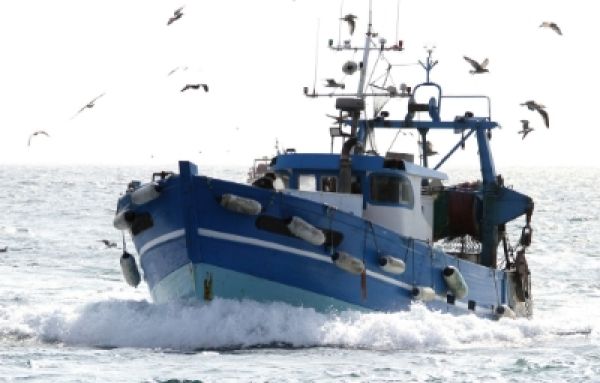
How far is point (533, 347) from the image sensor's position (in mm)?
23406

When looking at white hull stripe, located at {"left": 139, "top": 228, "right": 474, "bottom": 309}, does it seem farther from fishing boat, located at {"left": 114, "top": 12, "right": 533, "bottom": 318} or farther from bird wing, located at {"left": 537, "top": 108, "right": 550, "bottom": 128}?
bird wing, located at {"left": 537, "top": 108, "right": 550, "bottom": 128}

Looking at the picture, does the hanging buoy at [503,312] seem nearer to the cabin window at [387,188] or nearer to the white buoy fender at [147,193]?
the cabin window at [387,188]

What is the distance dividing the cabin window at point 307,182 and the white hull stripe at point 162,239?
10.1ft

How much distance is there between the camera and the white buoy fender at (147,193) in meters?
21.1

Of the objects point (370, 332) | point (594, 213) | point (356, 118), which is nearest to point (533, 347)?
point (370, 332)

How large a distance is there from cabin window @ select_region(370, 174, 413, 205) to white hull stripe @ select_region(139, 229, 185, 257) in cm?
401

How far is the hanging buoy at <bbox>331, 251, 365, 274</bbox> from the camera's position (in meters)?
21.0

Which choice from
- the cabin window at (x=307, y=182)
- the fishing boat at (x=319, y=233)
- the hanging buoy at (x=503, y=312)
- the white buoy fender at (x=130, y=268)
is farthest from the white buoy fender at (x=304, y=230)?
the hanging buoy at (x=503, y=312)

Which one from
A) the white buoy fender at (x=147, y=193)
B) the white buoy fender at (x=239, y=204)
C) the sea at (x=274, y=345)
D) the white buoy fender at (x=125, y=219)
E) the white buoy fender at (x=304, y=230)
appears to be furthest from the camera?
the white buoy fender at (x=125, y=219)

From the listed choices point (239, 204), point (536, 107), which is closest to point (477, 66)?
point (536, 107)

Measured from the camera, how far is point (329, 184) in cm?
2377

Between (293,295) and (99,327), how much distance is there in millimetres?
3212

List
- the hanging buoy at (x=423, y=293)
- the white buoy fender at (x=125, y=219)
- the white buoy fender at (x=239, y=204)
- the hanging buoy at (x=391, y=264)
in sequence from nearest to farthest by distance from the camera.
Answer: the white buoy fender at (x=239, y=204), the hanging buoy at (x=391, y=264), the white buoy fender at (x=125, y=219), the hanging buoy at (x=423, y=293)

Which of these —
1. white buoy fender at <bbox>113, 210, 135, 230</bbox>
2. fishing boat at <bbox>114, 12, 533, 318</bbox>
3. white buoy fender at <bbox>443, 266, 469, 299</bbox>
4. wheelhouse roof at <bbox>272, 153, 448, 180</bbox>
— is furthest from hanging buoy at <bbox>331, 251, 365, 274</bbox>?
white buoy fender at <bbox>113, 210, 135, 230</bbox>
